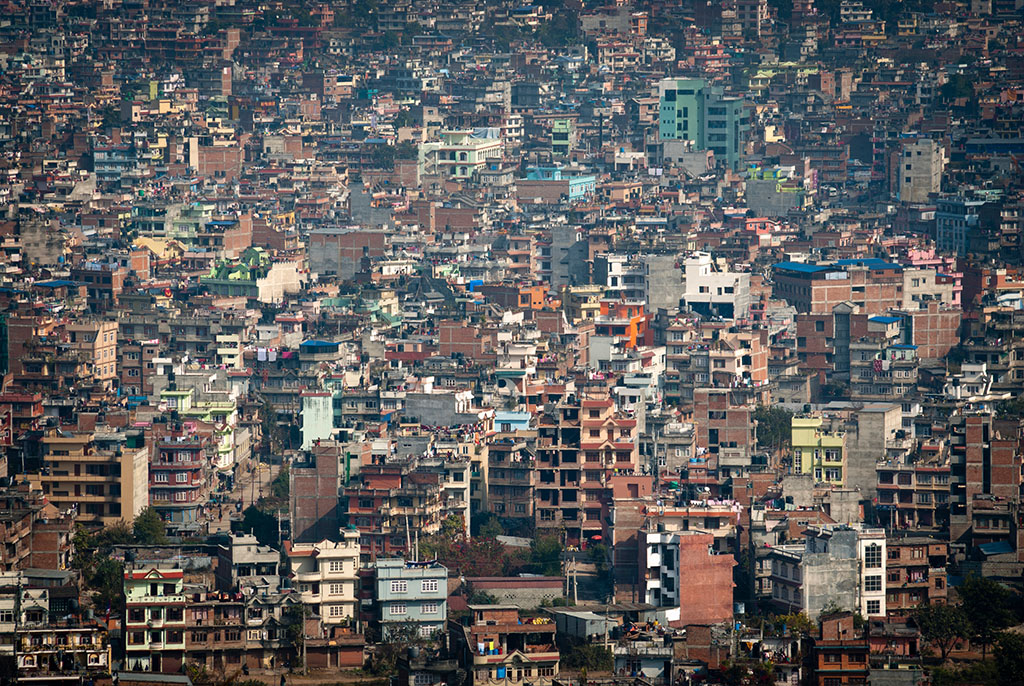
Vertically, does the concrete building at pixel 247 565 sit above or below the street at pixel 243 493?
above

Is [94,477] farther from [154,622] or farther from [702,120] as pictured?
[702,120]

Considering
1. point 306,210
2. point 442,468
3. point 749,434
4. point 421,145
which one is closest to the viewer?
point 442,468

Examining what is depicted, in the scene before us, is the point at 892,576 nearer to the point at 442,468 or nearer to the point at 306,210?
the point at 442,468

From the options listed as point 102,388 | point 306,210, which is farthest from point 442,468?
point 306,210

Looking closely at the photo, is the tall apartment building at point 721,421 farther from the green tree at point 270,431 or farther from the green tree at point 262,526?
the green tree at point 262,526

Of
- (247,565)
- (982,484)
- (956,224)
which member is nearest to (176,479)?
(247,565)

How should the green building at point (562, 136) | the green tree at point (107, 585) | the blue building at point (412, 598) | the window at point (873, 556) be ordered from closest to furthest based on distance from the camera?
the green tree at point (107, 585) < the blue building at point (412, 598) < the window at point (873, 556) < the green building at point (562, 136)

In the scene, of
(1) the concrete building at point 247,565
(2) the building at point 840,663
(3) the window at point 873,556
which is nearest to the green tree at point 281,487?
(1) the concrete building at point 247,565
